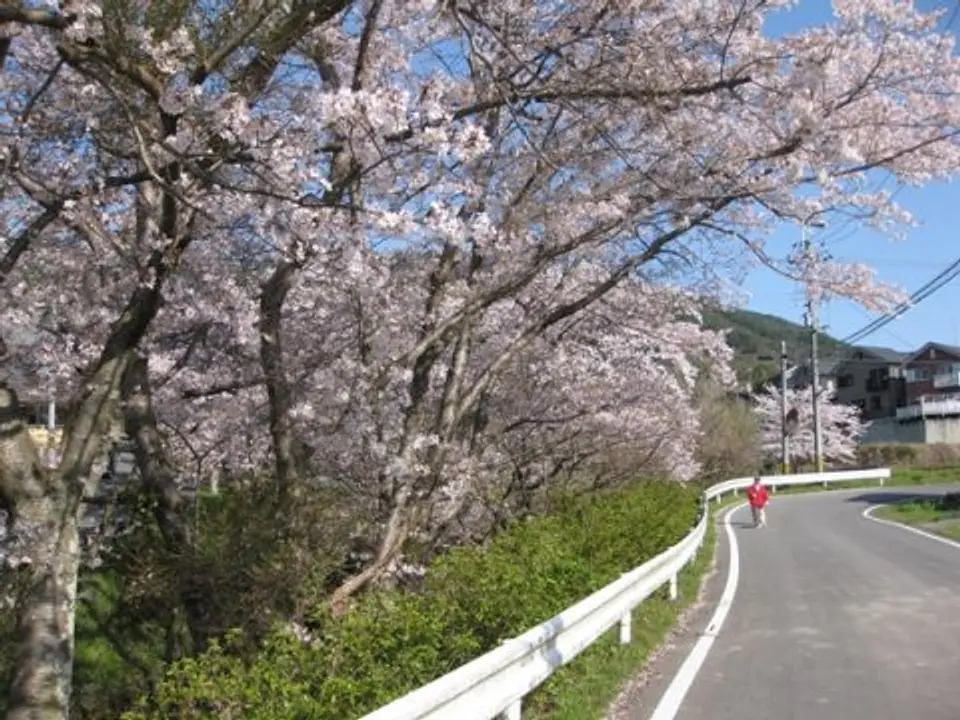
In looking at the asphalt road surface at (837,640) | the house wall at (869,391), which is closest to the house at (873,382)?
the house wall at (869,391)

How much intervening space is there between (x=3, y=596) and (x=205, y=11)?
617 centimetres

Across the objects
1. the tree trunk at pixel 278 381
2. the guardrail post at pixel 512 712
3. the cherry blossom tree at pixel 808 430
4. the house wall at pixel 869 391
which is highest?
the house wall at pixel 869 391

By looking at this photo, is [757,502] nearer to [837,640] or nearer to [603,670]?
[837,640]

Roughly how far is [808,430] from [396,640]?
71.9 m

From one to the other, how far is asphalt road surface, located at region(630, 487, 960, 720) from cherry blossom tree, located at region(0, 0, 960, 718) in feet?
11.7

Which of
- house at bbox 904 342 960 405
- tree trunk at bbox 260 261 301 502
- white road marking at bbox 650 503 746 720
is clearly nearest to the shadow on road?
white road marking at bbox 650 503 746 720

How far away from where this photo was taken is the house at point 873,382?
93188 mm

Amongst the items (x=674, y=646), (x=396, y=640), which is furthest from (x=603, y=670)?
(x=396, y=640)

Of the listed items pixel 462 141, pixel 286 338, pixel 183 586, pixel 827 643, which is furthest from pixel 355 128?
pixel 827 643

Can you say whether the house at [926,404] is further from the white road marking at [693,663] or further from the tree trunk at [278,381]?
the tree trunk at [278,381]

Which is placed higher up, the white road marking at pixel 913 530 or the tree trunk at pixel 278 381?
the tree trunk at pixel 278 381

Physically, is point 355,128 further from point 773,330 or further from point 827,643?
point 773,330

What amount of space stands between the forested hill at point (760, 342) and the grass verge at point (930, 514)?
Result: 594 cm

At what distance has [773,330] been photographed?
134000 mm
